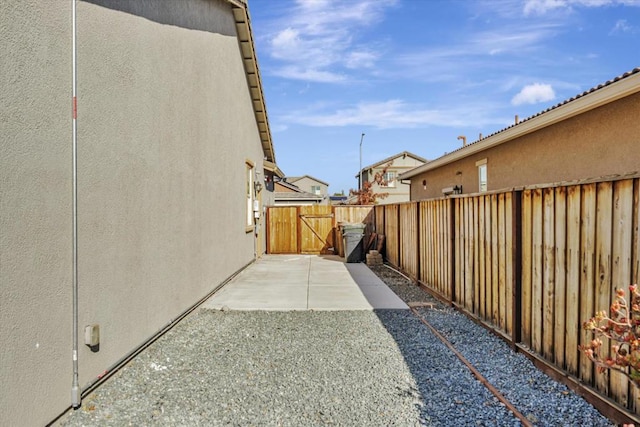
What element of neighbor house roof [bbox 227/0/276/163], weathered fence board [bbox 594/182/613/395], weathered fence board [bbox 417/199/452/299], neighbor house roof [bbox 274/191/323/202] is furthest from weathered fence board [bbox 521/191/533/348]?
neighbor house roof [bbox 274/191/323/202]

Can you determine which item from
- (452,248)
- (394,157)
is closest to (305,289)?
(452,248)

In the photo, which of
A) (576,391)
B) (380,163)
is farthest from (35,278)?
(380,163)

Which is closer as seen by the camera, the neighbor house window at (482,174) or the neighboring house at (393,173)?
the neighbor house window at (482,174)

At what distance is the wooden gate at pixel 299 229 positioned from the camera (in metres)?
16.3

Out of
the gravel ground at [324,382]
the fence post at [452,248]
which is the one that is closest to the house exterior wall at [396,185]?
the fence post at [452,248]

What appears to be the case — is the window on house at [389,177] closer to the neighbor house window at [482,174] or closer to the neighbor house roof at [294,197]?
the neighbor house roof at [294,197]

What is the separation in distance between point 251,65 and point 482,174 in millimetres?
7142

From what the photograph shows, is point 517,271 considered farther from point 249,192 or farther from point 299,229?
point 299,229

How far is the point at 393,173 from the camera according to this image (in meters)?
37.0

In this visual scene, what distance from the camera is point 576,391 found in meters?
3.47

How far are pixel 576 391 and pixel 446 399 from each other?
1.08 metres

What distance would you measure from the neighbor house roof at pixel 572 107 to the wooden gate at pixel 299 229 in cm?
660

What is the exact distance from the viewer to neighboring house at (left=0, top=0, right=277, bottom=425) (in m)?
2.79

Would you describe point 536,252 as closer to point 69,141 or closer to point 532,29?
point 69,141
